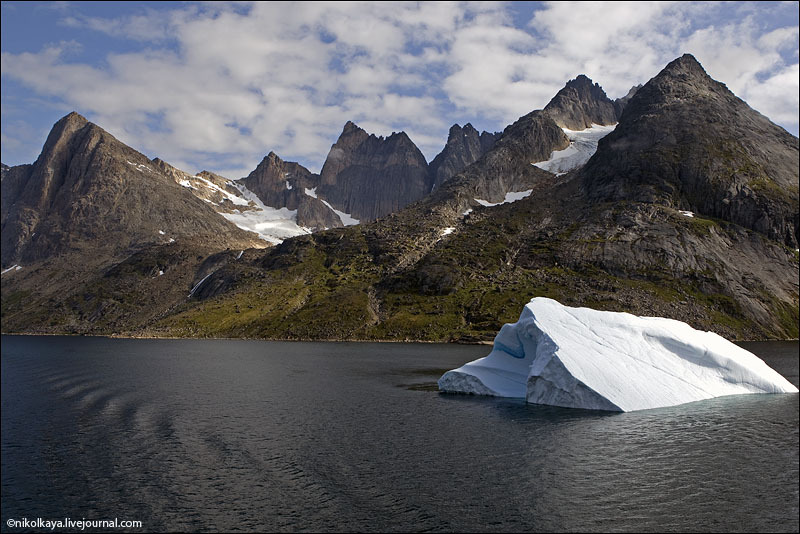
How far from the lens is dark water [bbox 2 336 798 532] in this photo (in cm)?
3284

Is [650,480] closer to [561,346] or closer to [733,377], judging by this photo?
[561,346]

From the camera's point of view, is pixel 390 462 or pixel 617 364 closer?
pixel 390 462

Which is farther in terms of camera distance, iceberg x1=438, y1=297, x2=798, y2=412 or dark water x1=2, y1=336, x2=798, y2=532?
iceberg x1=438, y1=297, x2=798, y2=412

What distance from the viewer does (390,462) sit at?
4375 cm

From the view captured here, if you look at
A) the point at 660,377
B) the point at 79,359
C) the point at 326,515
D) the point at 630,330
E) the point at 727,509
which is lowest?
the point at 79,359

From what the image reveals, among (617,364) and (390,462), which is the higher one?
(617,364)

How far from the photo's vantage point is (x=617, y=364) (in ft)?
204

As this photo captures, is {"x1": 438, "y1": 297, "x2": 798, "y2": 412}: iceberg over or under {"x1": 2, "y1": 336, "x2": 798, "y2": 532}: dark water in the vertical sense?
over

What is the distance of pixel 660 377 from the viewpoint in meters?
63.1

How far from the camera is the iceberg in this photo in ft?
201

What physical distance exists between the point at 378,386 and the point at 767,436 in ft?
179

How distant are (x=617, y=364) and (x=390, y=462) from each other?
110 feet

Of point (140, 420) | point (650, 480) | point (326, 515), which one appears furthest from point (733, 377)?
point (140, 420)

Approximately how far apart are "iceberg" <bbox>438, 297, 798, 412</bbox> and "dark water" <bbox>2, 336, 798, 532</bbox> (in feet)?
7.23
